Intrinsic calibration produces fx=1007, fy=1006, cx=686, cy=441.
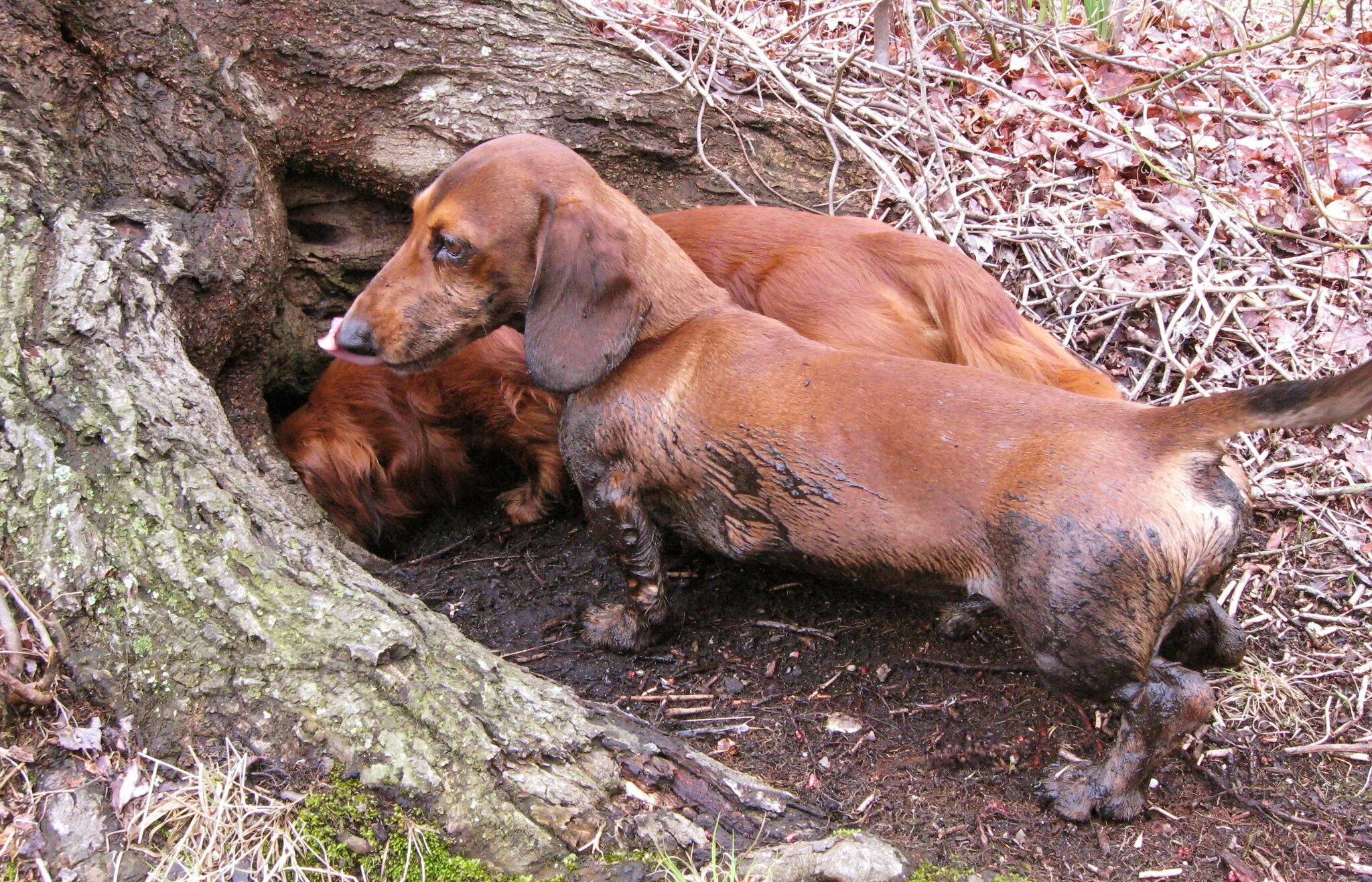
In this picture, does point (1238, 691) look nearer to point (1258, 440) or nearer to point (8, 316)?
point (1258, 440)

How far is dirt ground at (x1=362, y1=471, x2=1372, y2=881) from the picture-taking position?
2.50 m

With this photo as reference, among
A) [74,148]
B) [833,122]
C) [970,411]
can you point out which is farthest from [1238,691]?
[74,148]

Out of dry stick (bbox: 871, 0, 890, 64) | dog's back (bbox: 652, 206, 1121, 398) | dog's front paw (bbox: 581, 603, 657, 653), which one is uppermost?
dry stick (bbox: 871, 0, 890, 64)

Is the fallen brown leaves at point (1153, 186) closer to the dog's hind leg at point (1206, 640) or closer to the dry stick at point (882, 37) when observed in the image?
the dry stick at point (882, 37)

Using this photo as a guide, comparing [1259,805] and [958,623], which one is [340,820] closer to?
[958,623]

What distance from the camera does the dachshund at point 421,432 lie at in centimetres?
414

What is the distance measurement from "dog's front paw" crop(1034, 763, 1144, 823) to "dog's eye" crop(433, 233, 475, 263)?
226 centimetres

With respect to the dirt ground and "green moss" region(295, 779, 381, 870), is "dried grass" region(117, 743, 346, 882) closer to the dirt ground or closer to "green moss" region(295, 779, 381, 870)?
"green moss" region(295, 779, 381, 870)

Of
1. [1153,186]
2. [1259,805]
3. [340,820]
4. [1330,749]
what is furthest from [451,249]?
[1153,186]

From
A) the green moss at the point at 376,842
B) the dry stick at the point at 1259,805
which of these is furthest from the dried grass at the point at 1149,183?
the green moss at the point at 376,842

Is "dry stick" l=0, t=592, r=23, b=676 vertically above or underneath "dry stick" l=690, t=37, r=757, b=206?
underneath

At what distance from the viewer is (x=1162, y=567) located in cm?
226

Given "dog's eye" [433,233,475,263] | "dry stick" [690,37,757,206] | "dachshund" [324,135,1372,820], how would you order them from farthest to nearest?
1. "dry stick" [690,37,757,206]
2. "dog's eye" [433,233,475,263]
3. "dachshund" [324,135,1372,820]

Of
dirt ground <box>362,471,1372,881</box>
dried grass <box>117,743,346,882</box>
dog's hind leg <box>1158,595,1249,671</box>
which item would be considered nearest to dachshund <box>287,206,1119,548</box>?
dirt ground <box>362,471,1372,881</box>
